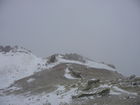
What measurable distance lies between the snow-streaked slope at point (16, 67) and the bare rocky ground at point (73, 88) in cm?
347

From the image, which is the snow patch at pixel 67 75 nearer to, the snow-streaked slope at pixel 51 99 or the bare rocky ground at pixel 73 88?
the bare rocky ground at pixel 73 88

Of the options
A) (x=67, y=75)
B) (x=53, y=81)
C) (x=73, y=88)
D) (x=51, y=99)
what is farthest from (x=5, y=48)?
(x=51, y=99)


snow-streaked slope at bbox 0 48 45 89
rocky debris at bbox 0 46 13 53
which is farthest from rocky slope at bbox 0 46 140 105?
rocky debris at bbox 0 46 13 53

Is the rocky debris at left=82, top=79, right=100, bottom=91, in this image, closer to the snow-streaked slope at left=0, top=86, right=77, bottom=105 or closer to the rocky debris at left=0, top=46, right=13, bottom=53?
the snow-streaked slope at left=0, top=86, right=77, bottom=105

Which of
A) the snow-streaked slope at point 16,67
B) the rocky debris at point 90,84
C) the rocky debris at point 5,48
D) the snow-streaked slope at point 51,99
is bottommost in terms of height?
the snow-streaked slope at point 16,67

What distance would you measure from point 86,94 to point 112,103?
3491 mm

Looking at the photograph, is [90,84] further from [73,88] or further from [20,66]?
[20,66]

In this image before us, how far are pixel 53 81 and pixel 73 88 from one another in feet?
30.1

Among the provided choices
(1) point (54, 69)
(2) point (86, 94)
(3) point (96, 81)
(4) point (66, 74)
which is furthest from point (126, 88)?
(1) point (54, 69)

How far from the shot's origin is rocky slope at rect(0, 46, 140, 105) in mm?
15133

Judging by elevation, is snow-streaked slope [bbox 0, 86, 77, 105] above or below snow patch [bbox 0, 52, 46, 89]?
above

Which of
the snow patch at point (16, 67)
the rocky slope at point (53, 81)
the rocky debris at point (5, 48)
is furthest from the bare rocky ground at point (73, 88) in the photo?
the rocky debris at point (5, 48)

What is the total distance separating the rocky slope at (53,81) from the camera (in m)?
15.1

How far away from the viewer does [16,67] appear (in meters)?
39.1
